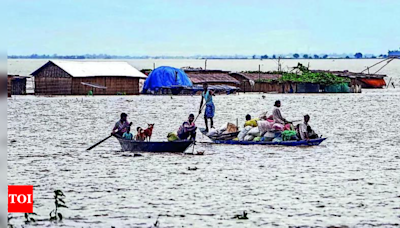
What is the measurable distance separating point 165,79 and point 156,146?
118 ft

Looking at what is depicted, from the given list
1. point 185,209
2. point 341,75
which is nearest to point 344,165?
point 185,209

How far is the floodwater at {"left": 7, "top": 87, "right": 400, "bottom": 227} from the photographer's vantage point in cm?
1027

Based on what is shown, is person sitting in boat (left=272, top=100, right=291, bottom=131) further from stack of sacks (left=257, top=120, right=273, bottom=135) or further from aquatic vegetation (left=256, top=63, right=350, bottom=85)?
aquatic vegetation (left=256, top=63, right=350, bottom=85)

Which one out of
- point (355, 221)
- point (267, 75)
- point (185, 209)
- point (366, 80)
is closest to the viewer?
point (355, 221)

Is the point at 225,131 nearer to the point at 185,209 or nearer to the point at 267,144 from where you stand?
the point at 267,144

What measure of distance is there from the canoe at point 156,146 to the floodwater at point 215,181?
17 centimetres

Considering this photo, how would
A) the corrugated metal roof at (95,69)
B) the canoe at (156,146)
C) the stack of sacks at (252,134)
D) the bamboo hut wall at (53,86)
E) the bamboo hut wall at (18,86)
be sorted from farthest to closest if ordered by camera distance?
the bamboo hut wall at (18,86), the bamboo hut wall at (53,86), the corrugated metal roof at (95,69), the stack of sacks at (252,134), the canoe at (156,146)

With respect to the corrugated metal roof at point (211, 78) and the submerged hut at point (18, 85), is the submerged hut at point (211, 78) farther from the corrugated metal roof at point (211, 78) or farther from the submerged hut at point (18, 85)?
the submerged hut at point (18, 85)

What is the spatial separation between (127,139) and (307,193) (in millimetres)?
5759

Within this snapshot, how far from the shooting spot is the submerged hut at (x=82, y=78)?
47.9 m

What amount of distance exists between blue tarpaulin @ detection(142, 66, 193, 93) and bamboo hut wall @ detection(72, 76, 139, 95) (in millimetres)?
1398

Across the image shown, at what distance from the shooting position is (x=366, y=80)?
70.3 meters

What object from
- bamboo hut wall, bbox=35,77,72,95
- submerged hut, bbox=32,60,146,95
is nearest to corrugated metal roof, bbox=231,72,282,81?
submerged hut, bbox=32,60,146,95

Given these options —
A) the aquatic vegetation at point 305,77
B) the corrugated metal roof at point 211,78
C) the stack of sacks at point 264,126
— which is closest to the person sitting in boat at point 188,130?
the stack of sacks at point 264,126
